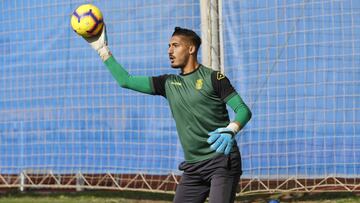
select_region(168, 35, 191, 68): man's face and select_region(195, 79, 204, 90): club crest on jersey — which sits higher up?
select_region(168, 35, 191, 68): man's face

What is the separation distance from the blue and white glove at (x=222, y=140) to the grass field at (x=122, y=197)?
4708 millimetres

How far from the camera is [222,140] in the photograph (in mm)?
5656

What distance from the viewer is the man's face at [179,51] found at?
630 cm

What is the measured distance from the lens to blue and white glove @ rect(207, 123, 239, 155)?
5.66m

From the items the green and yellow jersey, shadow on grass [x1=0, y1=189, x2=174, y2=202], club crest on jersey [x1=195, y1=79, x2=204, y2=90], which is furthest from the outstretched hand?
shadow on grass [x1=0, y1=189, x2=174, y2=202]

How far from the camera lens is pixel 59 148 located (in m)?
11.3

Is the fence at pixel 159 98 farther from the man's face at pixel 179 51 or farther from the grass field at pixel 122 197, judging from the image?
the man's face at pixel 179 51

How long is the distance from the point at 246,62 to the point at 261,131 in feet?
2.95

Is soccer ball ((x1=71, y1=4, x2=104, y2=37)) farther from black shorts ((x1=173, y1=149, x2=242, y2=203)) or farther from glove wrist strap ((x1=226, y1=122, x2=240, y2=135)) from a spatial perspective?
glove wrist strap ((x1=226, y1=122, x2=240, y2=135))

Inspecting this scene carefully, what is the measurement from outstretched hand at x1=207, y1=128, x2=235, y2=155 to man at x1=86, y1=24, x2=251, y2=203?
0.22 meters

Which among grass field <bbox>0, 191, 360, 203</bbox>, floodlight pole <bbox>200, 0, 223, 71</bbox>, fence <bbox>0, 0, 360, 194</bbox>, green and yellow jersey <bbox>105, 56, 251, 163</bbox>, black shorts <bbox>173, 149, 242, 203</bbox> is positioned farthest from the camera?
grass field <bbox>0, 191, 360, 203</bbox>

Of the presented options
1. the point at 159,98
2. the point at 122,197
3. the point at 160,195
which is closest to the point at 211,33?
the point at 159,98

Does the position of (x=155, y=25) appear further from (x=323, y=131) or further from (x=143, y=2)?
(x=323, y=131)

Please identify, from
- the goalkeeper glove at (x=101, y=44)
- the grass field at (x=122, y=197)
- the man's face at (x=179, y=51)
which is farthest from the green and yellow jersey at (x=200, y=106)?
the grass field at (x=122, y=197)
